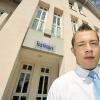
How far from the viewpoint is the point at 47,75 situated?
8422 millimetres

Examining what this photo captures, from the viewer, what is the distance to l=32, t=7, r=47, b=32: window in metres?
8.34

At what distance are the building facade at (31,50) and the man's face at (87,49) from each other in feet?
14.7

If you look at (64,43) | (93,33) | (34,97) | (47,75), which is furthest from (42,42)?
(93,33)

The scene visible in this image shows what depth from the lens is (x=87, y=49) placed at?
1.46m

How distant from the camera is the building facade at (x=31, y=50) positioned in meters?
6.25

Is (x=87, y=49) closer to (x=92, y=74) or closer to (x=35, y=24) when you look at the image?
(x=92, y=74)

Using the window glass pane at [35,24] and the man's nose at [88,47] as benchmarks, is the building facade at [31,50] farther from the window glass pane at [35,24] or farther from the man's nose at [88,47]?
the man's nose at [88,47]

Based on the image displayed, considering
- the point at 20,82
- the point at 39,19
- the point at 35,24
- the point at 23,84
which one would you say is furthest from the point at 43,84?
the point at 39,19

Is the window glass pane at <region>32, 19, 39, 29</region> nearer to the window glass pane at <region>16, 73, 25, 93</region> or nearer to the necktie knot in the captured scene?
the window glass pane at <region>16, 73, 25, 93</region>

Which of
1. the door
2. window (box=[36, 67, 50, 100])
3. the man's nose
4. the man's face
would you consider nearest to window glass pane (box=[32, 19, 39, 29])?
the door

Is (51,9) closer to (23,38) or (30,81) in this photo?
(23,38)

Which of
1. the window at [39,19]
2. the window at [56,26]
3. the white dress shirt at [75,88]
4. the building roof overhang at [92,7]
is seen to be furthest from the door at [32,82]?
the building roof overhang at [92,7]

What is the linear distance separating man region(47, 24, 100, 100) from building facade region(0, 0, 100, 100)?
14.2ft

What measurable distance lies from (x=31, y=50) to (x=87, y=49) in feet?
18.9
